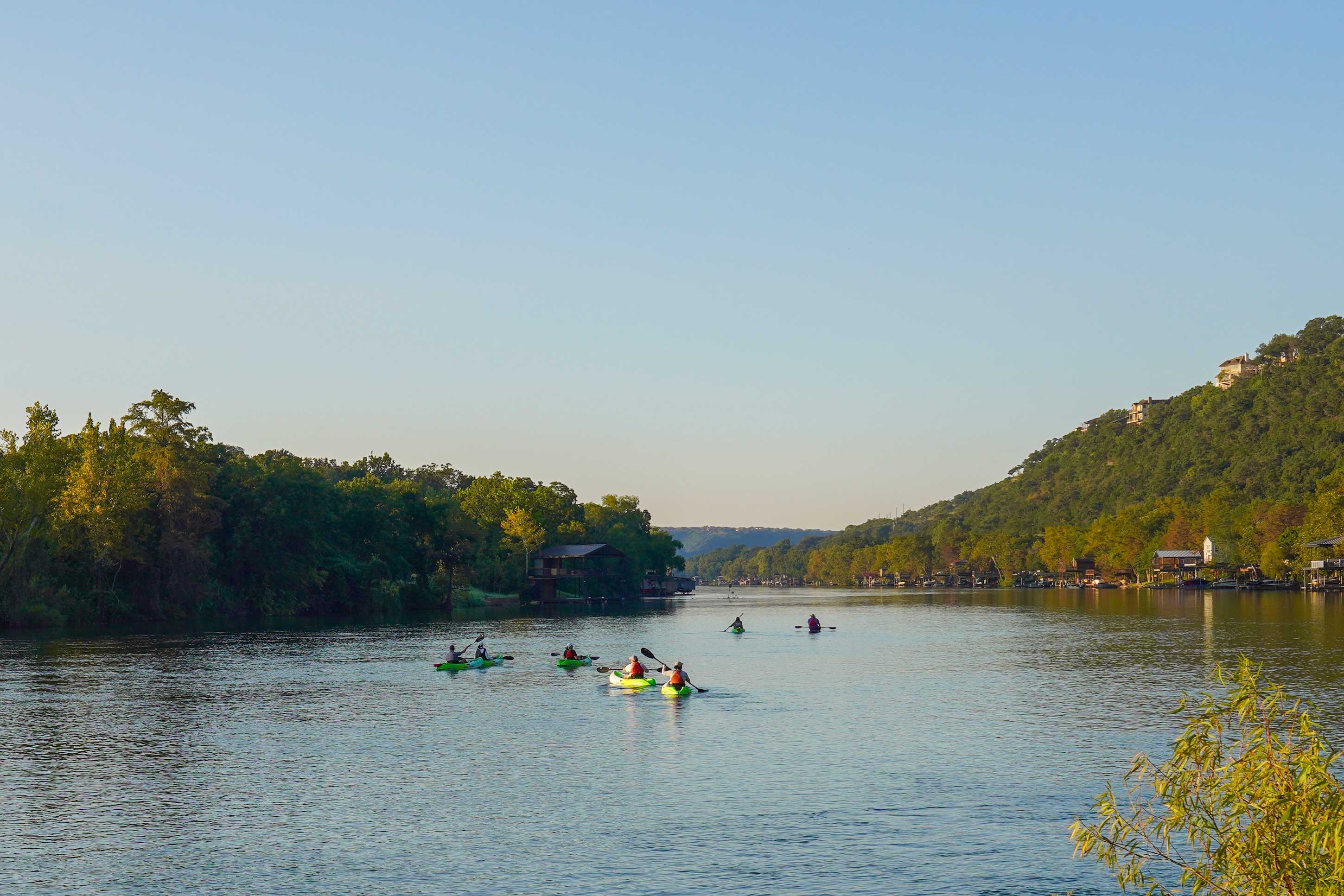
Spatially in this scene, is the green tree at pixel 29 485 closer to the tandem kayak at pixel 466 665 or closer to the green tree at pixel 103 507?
the green tree at pixel 103 507

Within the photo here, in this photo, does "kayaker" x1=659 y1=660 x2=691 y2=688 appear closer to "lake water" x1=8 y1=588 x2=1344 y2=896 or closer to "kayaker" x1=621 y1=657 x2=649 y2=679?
"lake water" x1=8 y1=588 x2=1344 y2=896

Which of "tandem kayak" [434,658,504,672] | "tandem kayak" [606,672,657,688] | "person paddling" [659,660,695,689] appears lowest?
"tandem kayak" [434,658,504,672]

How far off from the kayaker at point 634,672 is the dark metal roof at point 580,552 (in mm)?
124146

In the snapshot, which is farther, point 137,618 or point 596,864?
point 137,618

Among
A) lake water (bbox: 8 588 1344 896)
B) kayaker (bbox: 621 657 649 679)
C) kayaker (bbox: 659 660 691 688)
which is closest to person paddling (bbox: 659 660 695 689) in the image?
kayaker (bbox: 659 660 691 688)

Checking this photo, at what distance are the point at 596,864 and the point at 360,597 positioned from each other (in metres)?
115

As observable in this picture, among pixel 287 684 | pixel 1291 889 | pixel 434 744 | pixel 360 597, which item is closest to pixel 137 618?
pixel 360 597

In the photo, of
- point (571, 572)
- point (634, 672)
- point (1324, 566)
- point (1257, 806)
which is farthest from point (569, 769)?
point (1324, 566)

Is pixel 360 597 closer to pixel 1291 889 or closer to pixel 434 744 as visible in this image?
pixel 434 744

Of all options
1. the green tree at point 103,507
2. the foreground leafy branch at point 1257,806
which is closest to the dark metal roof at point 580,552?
the green tree at point 103,507

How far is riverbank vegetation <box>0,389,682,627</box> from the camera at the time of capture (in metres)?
90.8

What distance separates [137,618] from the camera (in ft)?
322

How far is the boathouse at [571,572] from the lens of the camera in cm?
17512

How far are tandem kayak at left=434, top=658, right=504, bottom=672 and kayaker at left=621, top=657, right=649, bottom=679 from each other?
1218cm
